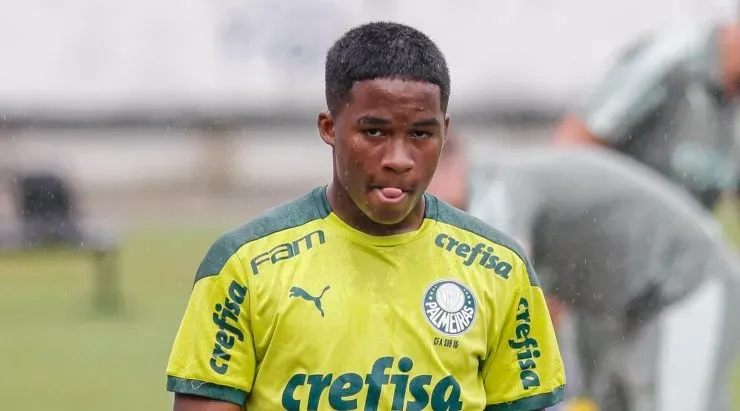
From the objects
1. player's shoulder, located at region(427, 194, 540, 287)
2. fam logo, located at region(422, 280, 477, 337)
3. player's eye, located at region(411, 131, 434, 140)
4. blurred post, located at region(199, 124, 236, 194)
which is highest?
player's eye, located at region(411, 131, 434, 140)

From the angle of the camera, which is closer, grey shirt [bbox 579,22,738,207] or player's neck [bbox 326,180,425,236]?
player's neck [bbox 326,180,425,236]

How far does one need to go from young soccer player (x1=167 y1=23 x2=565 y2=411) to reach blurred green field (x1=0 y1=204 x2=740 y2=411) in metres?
5.34

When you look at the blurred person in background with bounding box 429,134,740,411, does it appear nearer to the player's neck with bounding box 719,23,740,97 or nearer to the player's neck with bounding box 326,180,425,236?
the player's neck with bounding box 719,23,740,97

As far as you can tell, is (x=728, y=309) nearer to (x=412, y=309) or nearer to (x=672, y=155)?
(x=672, y=155)

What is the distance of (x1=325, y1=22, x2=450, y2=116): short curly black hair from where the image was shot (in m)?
3.21

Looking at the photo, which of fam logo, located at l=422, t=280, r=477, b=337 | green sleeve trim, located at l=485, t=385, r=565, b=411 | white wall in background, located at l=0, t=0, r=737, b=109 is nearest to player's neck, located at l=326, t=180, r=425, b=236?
fam logo, located at l=422, t=280, r=477, b=337

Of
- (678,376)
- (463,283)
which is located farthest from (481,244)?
(678,376)

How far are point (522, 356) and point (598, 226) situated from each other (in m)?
2.56

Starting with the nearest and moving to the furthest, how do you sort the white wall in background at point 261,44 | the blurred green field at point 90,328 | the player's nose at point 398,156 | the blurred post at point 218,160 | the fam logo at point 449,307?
the player's nose at point 398,156 → the fam logo at point 449,307 → the blurred green field at point 90,328 → the white wall in background at point 261,44 → the blurred post at point 218,160

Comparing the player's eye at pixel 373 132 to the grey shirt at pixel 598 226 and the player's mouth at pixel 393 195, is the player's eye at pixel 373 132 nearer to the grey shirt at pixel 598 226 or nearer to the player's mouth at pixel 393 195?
the player's mouth at pixel 393 195

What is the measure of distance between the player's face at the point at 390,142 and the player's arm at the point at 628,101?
3195 mm

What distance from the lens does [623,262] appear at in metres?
5.96

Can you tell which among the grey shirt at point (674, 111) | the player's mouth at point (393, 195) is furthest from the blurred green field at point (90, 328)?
the player's mouth at point (393, 195)

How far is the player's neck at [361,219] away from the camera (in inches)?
130
